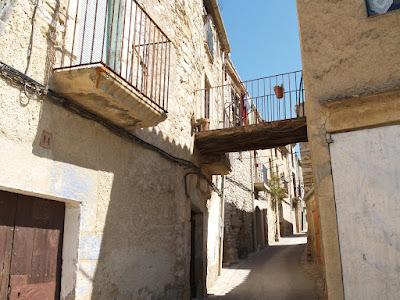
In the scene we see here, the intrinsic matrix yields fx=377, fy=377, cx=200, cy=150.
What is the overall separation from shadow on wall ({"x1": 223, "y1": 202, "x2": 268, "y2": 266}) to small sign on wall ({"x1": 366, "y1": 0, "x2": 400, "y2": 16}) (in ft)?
28.3

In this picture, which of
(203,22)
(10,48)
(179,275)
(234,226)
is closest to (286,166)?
(234,226)

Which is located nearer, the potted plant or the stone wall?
the stone wall

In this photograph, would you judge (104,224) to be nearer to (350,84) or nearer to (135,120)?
(135,120)

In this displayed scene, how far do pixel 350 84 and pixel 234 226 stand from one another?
9.42 metres

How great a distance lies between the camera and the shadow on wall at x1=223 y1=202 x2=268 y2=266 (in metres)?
12.2

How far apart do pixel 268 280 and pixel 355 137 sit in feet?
22.1

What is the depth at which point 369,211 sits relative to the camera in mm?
3889

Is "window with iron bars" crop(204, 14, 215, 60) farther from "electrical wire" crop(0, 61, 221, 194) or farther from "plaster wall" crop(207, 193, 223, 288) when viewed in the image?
"electrical wire" crop(0, 61, 221, 194)

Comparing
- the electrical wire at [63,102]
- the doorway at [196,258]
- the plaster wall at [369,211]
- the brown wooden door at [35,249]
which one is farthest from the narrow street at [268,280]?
the brown wooden door at [35,249]

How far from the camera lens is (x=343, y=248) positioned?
3.93 metres

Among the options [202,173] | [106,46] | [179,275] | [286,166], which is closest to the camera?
[106,46]

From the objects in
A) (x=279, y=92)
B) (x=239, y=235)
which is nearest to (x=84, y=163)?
(x=279, y=92)

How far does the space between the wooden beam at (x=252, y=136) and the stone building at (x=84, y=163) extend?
132 centimetres

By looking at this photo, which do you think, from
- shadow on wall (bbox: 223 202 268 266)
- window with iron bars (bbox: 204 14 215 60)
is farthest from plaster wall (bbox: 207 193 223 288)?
window with iron bars (bbox: 204 14 215 60)
